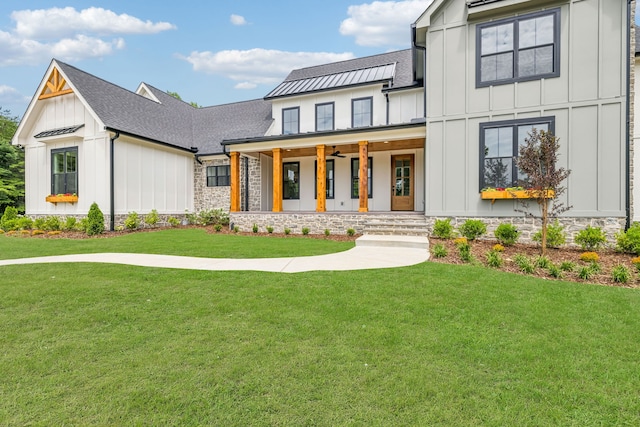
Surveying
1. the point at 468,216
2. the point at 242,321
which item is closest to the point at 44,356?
the point at 242,321

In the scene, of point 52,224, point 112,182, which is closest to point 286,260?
point 112,182

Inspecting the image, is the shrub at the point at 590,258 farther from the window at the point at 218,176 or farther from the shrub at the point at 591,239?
the window at the point at 218,176

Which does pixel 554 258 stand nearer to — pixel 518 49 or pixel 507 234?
pixel 507 234

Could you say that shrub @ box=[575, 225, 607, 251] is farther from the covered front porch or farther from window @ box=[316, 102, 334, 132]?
window @ box=[316, 102, 334, 132]

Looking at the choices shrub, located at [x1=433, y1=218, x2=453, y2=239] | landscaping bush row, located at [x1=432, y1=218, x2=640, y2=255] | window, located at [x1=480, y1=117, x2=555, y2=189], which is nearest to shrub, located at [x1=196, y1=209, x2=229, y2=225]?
shrub, located at [x1=433, y1=218, x2=453, y2=239]

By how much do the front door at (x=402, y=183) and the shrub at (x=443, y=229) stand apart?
4.28 m

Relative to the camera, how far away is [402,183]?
45.7 feet

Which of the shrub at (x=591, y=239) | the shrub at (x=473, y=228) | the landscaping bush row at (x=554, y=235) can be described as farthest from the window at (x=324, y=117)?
the shrub at (x=591, y=239)

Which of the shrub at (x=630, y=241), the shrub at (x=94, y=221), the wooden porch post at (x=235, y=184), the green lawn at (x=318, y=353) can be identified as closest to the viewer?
the green lawn at (x=318, y=353)

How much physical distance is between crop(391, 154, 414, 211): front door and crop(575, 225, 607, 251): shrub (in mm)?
6295

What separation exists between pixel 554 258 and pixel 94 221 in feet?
47.6

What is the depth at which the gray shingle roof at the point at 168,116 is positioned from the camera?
13453 mm

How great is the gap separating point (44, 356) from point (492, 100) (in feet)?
35.4

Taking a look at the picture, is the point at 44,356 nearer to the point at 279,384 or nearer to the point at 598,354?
the point at 279,384
